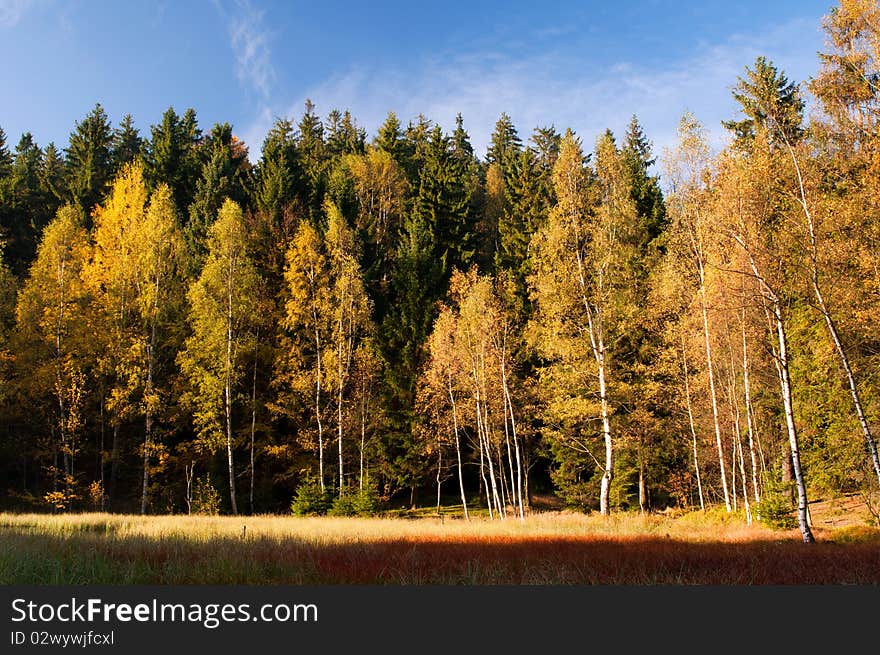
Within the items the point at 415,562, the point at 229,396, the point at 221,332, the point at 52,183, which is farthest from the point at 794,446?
the point at 52,183

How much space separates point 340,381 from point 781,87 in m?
28.7

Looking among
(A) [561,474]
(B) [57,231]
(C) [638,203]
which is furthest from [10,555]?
(C) [638,203]

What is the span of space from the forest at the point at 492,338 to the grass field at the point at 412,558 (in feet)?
17.9

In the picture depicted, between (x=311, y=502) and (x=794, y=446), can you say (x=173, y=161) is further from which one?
(x=794, y=446)

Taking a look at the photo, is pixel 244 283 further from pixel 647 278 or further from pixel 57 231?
pixel 647 278

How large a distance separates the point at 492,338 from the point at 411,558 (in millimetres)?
15718

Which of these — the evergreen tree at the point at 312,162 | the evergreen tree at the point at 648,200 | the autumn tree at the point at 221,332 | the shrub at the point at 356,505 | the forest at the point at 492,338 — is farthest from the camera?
the evergreen tree at the point at 312,162

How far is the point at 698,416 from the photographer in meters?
24.4

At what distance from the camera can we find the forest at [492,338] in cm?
1500

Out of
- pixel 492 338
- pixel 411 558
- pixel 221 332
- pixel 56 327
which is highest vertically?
pixel 56 327

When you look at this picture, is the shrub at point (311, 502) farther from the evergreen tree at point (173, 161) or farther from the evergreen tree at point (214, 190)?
the evergreen tree at point (173, 161)

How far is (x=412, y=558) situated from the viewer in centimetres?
827

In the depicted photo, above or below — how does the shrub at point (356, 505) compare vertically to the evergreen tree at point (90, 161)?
below

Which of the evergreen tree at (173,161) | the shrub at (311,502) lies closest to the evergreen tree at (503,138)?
the evergreen tree at (173,161)
